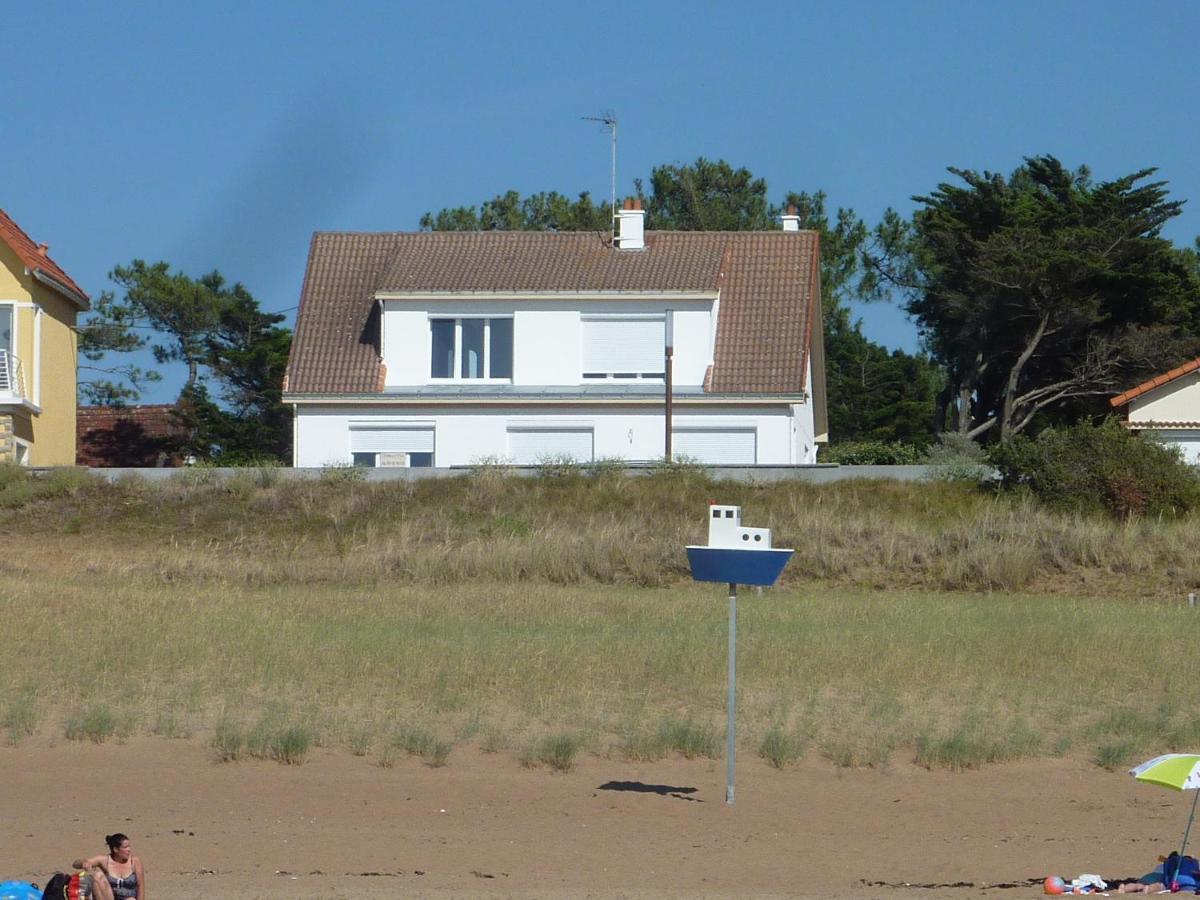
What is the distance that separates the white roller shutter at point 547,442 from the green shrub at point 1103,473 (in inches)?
439

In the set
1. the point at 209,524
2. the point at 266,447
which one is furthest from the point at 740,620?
the point at 266,447

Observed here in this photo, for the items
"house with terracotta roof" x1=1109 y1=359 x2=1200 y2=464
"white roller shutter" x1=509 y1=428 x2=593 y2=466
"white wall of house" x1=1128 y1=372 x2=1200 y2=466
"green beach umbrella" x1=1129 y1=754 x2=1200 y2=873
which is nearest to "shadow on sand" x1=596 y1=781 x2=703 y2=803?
"green beach umbrella" x1=1129 y1=754 x2=1200 y2=873

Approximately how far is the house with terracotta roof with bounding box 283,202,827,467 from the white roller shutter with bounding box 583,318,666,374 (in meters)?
0.03

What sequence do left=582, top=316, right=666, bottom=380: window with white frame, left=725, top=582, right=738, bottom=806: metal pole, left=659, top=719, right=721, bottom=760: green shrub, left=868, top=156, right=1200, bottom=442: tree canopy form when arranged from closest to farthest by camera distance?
left=725, top=582, right=738, bottom=806: metal pole < left=659, top=719, right=721, bottom=760: green shrub < left=582, top=316, right=666, bottom=380: window with white frame < left=868, top=156, right=1200, bottom=442: tree canopy

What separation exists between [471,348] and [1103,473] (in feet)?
53.6

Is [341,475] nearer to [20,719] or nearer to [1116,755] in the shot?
[20,719]

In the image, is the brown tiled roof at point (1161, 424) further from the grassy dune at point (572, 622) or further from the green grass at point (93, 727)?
the green grass at point (93, 727)

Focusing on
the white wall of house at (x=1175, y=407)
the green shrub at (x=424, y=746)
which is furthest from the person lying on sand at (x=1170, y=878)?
→ the white wall of house at (x=1175, y=407)

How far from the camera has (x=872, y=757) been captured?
642 inches

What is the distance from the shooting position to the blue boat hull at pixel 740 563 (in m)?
14.0

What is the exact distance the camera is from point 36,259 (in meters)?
42.2

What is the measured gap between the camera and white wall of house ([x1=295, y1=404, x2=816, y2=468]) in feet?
134

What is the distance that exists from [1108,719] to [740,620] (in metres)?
5.89

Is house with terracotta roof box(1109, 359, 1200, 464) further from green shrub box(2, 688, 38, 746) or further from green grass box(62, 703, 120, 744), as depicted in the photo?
green shrub box(2, 688, 38, 746)
